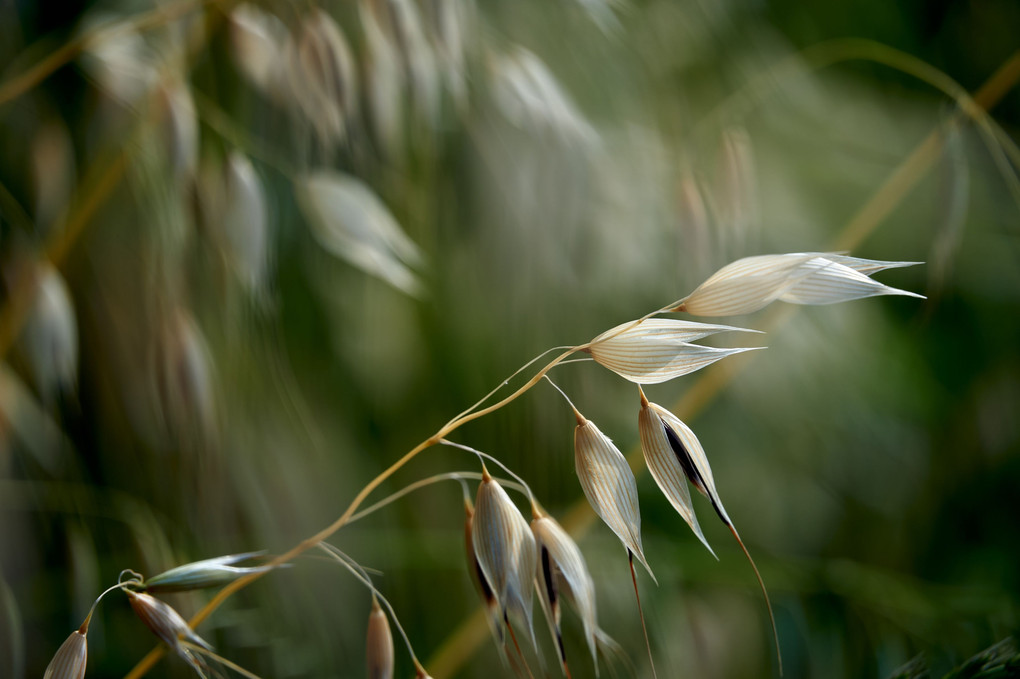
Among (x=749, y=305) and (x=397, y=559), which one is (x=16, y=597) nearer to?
(x=397, y=559)

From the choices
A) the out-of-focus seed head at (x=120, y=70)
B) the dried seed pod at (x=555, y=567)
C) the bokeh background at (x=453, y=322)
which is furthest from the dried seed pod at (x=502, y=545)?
the out-of-focus seed head at (x=120, y=70)

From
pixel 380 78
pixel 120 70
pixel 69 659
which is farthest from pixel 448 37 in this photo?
pixel 69 659

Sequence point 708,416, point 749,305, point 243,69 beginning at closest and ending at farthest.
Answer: point 749,305
point 243,69
point 708,416

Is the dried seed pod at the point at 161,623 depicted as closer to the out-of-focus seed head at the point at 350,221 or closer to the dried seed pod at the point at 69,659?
the dried seed pod at the point at 69,659

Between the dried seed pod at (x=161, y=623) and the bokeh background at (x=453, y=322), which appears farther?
the bokeh background at (x=453, y=322)

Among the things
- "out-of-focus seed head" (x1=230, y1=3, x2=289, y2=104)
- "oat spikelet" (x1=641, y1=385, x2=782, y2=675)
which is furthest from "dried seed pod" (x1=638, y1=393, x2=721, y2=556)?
"out-of-focus seed head" (x1=230, y1=3, x2=289, y2=104)

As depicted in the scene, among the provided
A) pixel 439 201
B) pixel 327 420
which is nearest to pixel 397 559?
pixel 327 420

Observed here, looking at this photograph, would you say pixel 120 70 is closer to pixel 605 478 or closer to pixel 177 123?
pixel 177 123
